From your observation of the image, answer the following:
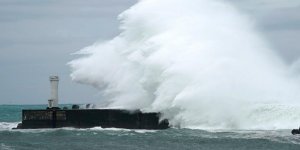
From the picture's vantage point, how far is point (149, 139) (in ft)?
125

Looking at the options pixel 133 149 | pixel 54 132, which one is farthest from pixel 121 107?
pixel 133 149

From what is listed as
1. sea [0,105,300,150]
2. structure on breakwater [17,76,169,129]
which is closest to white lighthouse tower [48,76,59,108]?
structure on breakwater [17,76,169,129]

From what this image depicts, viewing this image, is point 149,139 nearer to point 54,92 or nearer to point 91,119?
point 91,119

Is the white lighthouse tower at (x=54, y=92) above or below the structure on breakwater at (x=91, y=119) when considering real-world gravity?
above

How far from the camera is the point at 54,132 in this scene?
42.9 meters

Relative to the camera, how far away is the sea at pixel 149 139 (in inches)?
1368

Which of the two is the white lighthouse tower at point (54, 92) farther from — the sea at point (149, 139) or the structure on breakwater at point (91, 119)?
the sea at point (149, 139)

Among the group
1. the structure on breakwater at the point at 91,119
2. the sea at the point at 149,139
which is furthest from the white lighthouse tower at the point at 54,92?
the sea at the point at 149,139

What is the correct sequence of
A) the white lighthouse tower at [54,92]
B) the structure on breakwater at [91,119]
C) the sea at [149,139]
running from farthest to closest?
the white lighthouse tower at [54,92] → the structure on breakwater at [91,119] → the sea at [149,139]

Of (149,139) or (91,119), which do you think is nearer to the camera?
(149,139)

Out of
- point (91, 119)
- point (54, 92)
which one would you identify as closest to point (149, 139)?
point (91, 119)

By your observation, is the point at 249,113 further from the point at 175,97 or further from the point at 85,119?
the point at 85,119

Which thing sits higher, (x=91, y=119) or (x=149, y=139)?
(x=91, y=119)

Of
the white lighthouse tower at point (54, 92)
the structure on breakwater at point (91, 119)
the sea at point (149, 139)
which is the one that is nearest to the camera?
the sea at point (149, 139)
